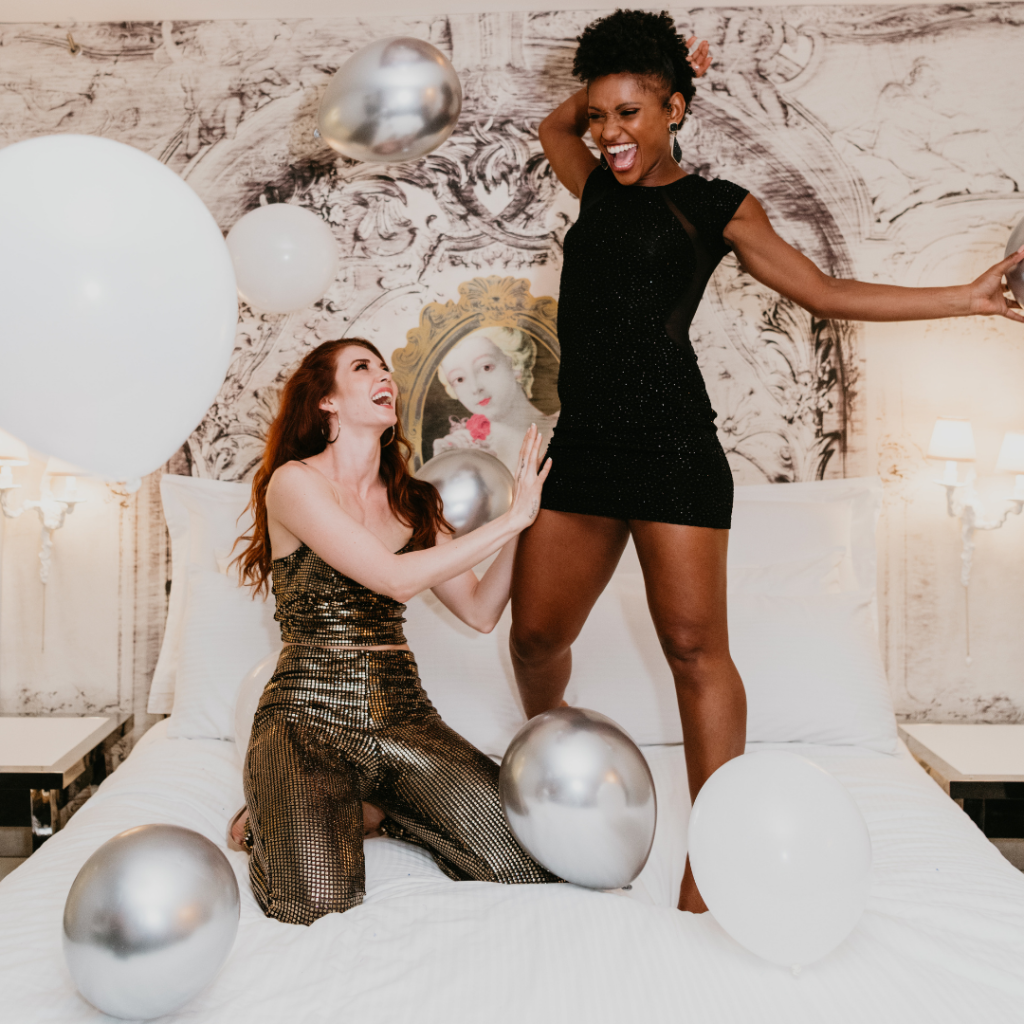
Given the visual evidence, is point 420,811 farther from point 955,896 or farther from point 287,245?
point 287,245

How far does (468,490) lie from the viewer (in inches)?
78.3

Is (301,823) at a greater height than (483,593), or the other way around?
(483,593)

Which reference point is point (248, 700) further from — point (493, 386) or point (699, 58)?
point (699, 58)

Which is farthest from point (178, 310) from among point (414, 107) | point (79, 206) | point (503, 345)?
point (503, 345)

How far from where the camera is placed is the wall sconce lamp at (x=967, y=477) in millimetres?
2436

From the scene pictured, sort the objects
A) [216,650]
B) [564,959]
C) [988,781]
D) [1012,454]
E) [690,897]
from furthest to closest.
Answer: [1012,454], [216,650], [988,781], [690,897], [564,959]

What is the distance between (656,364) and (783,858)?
884 mm

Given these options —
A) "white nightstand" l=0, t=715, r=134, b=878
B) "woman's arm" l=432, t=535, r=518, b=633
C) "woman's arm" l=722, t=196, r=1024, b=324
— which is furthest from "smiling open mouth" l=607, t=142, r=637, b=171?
"white nightstand" l=0, t=715, r=134, b=878

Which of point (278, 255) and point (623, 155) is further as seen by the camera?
point (278, 255)

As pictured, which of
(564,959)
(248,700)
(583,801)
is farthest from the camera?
(248,700)

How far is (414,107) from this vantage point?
1.96 m

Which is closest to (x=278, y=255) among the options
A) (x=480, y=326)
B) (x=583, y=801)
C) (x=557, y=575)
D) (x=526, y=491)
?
(x=480, y=326)

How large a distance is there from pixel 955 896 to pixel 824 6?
228 centimetres

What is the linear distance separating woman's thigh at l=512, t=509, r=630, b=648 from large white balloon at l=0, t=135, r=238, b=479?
807 mm
